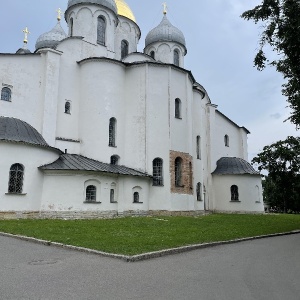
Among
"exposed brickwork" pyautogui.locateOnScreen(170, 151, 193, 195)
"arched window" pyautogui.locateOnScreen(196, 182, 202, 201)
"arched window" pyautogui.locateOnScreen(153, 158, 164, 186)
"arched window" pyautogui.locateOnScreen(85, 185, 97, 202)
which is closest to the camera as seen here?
"arched window" pyautogui.locateOnScreen(85, 185, 97, 202)

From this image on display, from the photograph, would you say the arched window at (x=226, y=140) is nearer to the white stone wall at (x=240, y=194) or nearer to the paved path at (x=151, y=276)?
the white stone wall at (x=240, y=194)

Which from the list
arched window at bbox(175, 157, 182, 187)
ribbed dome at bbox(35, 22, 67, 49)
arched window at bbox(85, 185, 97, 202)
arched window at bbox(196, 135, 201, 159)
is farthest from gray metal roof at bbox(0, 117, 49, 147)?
ribbed dome at bbox(35, 22, 67, 49)

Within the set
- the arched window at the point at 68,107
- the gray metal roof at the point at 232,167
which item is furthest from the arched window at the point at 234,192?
the arched window at the point at 68,107

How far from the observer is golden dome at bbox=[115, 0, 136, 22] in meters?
34.2

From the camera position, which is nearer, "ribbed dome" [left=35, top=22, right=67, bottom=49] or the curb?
the curb

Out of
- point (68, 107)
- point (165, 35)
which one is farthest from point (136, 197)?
point (165, 35)

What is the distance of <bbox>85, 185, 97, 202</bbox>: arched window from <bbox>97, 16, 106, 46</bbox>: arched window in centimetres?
1387

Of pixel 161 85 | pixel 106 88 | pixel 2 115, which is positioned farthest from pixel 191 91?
pixel 2 115

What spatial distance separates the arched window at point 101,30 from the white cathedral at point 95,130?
0.28 ft

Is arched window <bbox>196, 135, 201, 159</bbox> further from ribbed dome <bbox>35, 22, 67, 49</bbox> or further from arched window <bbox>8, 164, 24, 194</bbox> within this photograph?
ribbed dome <bbox>35, 22, 67, 49</bbox>

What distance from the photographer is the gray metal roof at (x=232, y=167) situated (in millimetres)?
32787

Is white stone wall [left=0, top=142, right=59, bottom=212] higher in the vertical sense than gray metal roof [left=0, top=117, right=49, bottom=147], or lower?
lower

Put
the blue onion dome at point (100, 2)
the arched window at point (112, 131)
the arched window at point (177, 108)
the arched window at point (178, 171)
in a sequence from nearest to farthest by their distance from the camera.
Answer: the arched window at point (112, 131), the arched window at point (178, 171), the arched window at point (177, 108), the blue onion dome at point (100, 2)

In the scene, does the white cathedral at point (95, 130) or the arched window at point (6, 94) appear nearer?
the white cathedral at point (95, 130)
